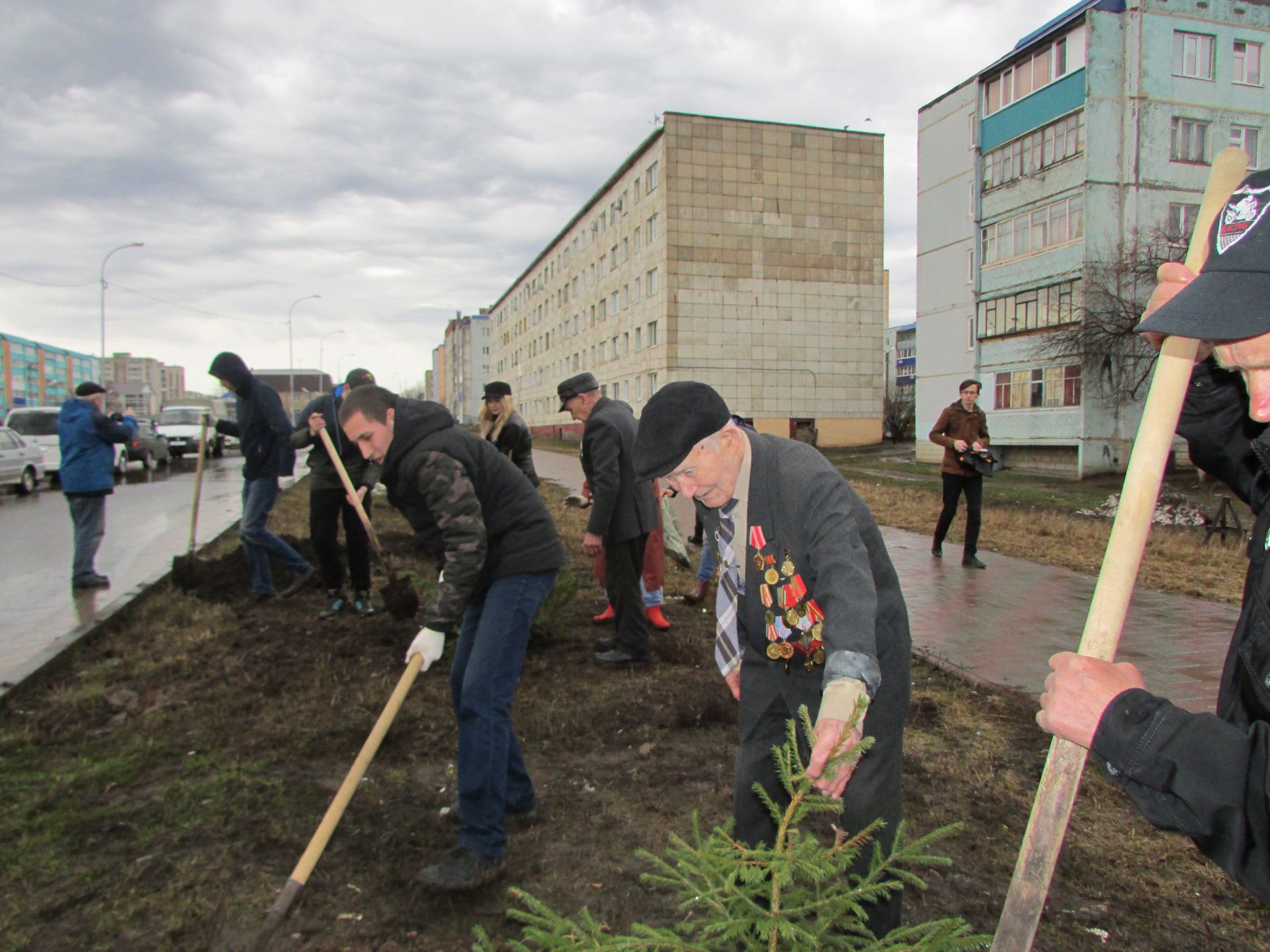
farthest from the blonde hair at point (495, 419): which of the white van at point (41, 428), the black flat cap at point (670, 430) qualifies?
the white van at point (41, 428)

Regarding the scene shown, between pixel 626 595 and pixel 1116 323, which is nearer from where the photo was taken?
pixel 626 595

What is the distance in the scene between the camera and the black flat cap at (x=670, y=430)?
218 cm

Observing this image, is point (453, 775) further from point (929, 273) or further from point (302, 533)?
point (929, 273)

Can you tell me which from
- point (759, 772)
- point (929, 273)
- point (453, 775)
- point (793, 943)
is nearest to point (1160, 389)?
point (793, 943)

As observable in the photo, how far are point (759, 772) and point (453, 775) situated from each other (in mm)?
2070

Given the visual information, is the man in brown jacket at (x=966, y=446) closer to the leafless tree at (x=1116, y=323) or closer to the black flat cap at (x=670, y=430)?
the black flat cap at (x=670, y=430)

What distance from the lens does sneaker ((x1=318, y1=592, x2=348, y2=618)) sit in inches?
271

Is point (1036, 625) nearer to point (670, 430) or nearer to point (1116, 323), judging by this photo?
point (670, 430)

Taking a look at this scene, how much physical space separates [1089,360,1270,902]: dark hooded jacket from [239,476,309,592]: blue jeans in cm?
685

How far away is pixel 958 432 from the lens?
28.5ft

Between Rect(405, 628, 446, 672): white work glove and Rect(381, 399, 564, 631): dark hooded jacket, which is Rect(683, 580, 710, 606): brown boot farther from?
Rect(405, 628, 446, 672): white work glove

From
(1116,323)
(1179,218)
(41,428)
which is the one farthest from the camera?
(1179,218)

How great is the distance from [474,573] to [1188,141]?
31.3m

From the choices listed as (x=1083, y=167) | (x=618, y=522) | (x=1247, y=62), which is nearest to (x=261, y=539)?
(x=618, y=522)
